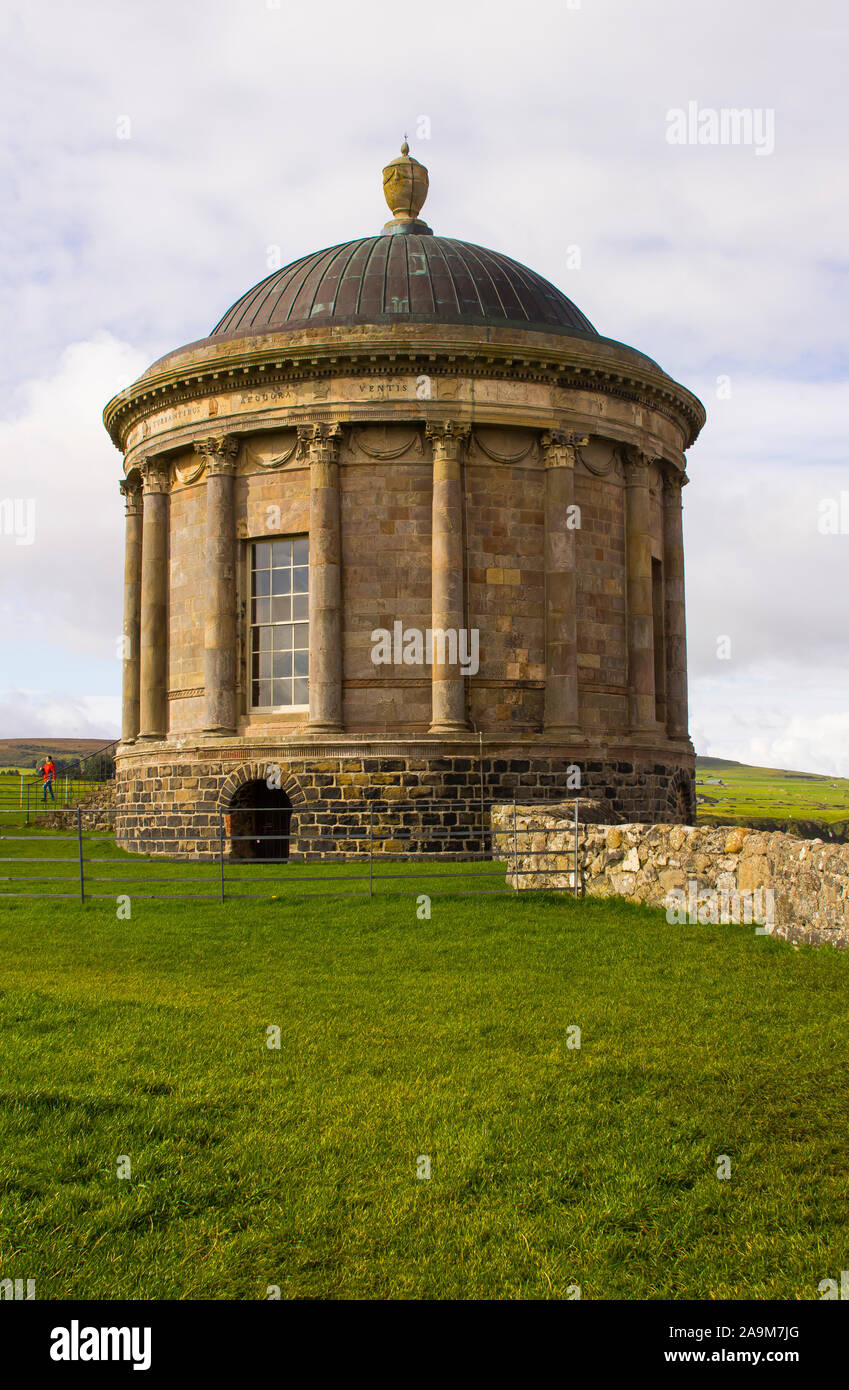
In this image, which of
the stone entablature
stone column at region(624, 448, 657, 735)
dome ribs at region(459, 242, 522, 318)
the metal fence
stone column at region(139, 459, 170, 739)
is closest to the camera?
the metal fence

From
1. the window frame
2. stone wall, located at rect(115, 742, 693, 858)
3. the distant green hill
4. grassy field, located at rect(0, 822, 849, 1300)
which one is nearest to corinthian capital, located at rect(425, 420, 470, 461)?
the window frame

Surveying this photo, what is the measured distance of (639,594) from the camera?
90.8ft

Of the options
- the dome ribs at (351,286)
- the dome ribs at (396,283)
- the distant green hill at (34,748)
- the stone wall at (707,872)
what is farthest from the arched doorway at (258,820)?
the distant green hill at (34,748)

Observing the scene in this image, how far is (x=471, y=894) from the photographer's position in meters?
16.7

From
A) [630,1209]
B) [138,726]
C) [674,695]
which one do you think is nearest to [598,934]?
[630,1209]

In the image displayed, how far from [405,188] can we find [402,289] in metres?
6.07

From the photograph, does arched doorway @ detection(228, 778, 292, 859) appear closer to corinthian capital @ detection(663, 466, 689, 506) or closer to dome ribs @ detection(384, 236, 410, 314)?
dome ribs @ detection(384, 236, 410, 314)

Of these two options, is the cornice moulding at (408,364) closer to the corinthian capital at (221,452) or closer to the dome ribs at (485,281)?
the corinthian capital at (221,452)

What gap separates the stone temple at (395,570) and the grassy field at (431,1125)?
12635 millimetres

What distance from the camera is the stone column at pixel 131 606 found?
102 feet

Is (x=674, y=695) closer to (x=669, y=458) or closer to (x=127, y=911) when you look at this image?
(x=669, y=458)

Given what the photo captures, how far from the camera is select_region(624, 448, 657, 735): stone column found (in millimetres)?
27531

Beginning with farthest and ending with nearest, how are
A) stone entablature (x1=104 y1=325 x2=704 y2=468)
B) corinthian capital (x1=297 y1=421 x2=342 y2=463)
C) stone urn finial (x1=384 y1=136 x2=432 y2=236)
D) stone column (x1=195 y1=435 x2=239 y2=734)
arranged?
stone urn finial (x1=384 y1=136 x2=432 y2=236), stone column (x1=195 y1=435 x2=239 y2=734), corinthian capital (x1=297 y1=421 x2=342 y2=463), stone entablature (x1=104 y1=325 x2=704 y2=468)

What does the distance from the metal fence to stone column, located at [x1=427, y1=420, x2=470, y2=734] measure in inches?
93.9
